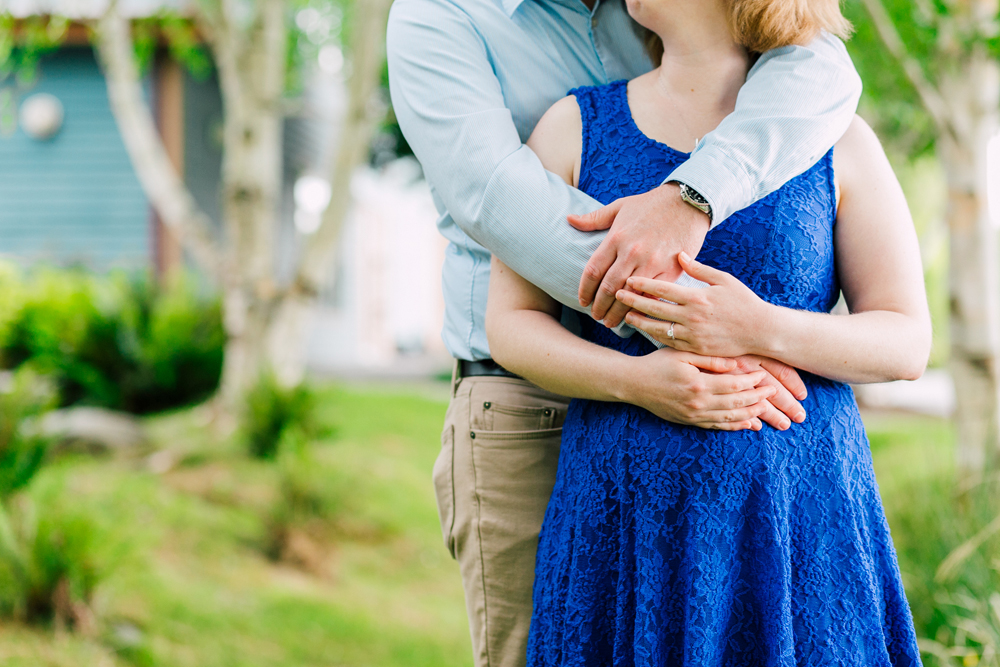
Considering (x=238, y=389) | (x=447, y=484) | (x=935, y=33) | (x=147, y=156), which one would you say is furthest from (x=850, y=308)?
(x=147, y=156)

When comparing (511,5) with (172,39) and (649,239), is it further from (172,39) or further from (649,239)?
(172,39)

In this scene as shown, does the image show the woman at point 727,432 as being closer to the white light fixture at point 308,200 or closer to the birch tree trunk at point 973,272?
the birch tree trunk at point 973,272

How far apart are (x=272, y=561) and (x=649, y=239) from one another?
3.92m

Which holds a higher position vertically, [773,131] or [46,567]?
[773,131]

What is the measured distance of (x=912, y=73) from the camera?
3.92 m

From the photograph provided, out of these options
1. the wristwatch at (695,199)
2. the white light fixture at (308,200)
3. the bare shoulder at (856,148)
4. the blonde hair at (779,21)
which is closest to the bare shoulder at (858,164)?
the bare shoulder at (856,148)

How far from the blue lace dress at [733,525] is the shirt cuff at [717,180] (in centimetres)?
9

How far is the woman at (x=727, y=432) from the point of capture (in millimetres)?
1200

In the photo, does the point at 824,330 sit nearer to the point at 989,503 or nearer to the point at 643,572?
the point at 643,572

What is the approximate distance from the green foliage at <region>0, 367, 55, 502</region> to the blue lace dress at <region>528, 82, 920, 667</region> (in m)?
3.01

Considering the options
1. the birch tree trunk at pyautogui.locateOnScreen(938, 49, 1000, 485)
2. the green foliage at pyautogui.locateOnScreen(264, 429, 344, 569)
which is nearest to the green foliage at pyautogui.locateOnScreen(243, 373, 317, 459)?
the green foliage at pyautogui.locateOnScreen(264, 429, 344, 569)

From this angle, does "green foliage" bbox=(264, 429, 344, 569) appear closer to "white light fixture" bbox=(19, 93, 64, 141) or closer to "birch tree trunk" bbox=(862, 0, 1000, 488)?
"birch tree trunk" bbox=(862, 0, 1000, 488)

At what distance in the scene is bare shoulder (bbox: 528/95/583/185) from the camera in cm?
141

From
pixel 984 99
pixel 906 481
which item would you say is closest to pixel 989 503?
pixel 906 481
